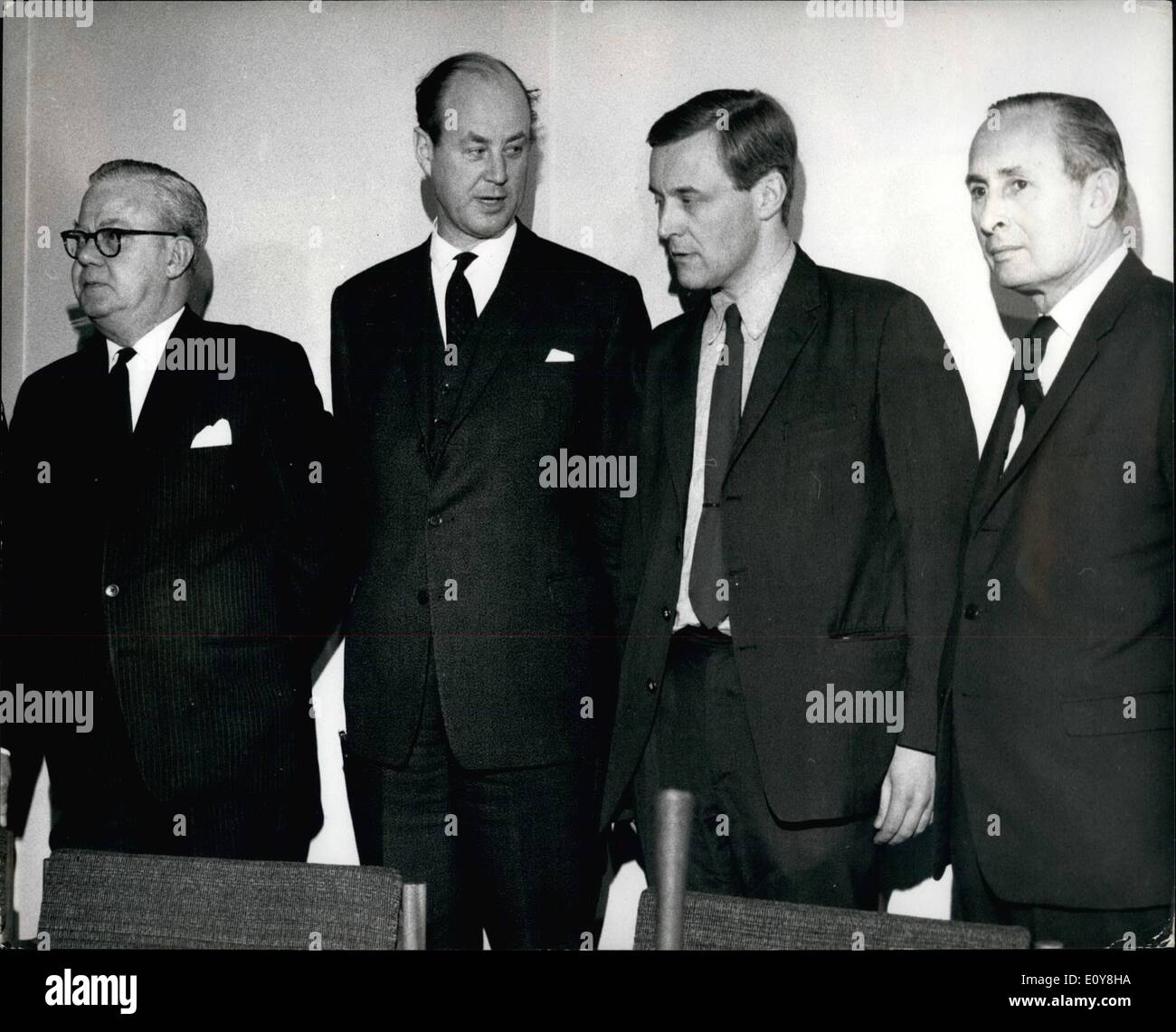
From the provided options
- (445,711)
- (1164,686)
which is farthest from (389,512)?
(1164,686)

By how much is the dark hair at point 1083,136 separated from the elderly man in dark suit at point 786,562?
0.41m

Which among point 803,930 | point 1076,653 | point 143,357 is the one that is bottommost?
point 803,930

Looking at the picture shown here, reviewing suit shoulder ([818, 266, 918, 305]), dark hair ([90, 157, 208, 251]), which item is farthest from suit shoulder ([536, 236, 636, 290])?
dark hair ([90, 157, 208, 251])

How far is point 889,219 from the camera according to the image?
119 inches

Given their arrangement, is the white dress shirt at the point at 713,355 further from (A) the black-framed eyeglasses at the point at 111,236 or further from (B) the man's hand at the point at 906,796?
(A) the black-framed eyeglasses at the point at 111,236

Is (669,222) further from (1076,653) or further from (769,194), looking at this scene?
(1076,653)

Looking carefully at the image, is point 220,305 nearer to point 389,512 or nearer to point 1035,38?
point 389,512

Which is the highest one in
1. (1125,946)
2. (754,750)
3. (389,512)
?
(389,512)

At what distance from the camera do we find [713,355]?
298cm

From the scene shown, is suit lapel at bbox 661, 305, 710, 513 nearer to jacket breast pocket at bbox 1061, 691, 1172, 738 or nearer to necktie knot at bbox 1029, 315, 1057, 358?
necktie knot at bbox 1029, 315, 1057, 358

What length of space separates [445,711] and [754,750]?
60cm

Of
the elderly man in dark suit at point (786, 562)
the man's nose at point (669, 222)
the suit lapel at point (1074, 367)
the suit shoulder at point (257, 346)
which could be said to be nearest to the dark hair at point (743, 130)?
the elderly man in dark suit at point (786, 562)

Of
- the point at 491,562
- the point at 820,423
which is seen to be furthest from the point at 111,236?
the point at 820,423

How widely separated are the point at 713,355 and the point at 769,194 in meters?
0.33
